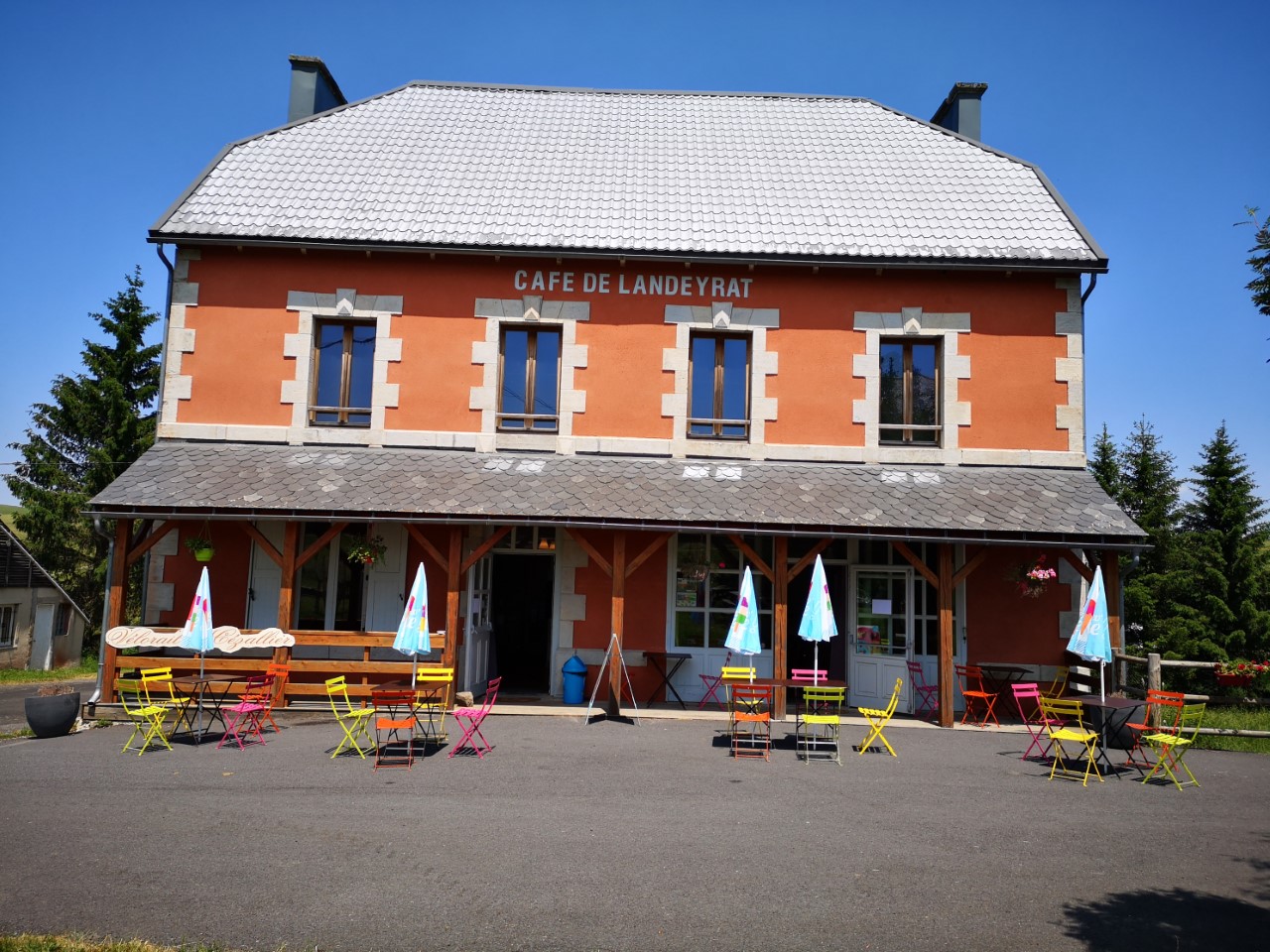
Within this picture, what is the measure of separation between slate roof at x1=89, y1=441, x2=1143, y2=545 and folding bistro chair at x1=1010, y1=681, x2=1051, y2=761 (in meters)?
1.76

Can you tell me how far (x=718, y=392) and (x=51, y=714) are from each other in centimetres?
881

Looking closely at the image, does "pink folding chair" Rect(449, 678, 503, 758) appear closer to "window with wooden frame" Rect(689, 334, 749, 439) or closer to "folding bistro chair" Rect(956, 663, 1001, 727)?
"window with wooden frame" Rect(689, 334, 749, 439)

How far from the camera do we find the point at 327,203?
12.8 meters

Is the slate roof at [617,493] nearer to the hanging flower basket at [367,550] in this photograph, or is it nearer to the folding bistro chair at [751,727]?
the hanging flower basket at [367,550]

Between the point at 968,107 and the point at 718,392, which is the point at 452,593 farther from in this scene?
the point at 968,107

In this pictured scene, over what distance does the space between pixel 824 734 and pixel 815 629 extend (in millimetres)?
1325

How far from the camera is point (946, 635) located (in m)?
10.8

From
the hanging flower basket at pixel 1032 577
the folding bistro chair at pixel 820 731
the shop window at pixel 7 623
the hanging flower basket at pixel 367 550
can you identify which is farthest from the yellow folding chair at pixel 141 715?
the shop window at pixel 7 623

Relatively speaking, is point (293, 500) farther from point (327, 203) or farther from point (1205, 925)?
point (1205, 925)

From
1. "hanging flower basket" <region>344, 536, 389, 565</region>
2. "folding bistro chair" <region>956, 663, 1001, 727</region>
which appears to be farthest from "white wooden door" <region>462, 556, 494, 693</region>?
"folding bistro chair" <region>956, 663, 1001, 727</region>

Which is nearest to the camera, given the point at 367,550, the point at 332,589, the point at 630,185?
the point at 367,550

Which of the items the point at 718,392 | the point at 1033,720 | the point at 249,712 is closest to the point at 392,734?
the point at 249,712

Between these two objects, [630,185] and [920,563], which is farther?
[630,185]

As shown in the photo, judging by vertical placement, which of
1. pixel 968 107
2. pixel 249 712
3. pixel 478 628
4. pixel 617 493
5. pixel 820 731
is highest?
pixel 968 107
